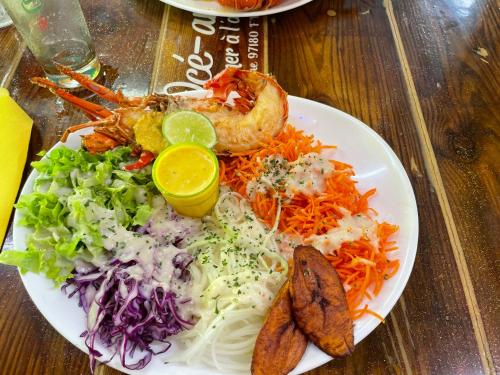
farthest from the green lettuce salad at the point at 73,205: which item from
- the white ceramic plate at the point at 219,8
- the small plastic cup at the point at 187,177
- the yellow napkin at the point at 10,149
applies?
the white ceramic plate at the point at 219,8

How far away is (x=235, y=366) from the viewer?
1.61m

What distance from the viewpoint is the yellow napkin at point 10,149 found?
2145 mm

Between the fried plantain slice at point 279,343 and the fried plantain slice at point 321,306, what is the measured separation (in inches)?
1.2

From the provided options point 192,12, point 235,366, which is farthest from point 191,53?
point 235,366

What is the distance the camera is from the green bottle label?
2.39 m

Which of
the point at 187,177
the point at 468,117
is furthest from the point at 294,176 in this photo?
the point at 468,117

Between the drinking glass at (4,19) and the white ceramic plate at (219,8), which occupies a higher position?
the white ceramic plate at (219,8)

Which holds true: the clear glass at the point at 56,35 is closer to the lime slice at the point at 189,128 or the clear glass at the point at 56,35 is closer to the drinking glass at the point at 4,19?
the drinking glass at the point at 4,19

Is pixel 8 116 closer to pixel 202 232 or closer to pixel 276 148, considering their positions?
pixel 202 232

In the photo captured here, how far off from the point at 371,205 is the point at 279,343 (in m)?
0.84

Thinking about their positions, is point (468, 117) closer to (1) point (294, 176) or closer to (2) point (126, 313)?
(1) point (294, 176)

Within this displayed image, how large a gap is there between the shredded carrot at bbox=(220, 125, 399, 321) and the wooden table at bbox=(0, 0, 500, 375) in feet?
0.77

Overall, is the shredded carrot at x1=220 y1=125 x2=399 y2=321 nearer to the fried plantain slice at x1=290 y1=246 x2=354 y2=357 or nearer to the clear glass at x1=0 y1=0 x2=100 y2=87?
the fried plantain slice at x1=290 y1=246 x2=354 y2=357

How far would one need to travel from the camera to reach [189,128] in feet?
6.94
